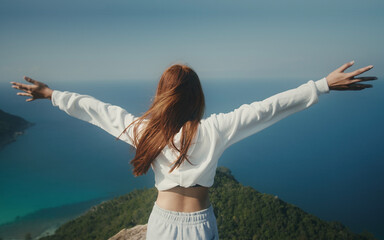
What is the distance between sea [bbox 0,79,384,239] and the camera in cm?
2455

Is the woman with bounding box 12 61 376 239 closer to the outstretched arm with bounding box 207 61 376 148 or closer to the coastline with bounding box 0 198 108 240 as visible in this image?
the outstretched arm with bounding box 207 61 376 148

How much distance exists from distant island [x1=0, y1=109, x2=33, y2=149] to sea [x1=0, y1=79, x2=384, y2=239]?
2.61 feet

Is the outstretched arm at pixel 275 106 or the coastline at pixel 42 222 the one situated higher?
the outstretched arm at pixel 275 106

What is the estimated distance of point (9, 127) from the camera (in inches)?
1180

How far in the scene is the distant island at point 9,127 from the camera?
93.0 feet

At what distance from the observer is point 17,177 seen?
2869 centimetres

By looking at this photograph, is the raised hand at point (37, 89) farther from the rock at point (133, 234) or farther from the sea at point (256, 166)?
the sea at point (256, 166)

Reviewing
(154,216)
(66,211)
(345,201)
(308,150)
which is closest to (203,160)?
(154,216)

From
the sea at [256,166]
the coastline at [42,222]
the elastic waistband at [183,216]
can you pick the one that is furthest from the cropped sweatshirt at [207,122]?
the coastline at [42,222]

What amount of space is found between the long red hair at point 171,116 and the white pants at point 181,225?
0.26 meters

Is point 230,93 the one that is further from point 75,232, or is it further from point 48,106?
Answer: point 75,232

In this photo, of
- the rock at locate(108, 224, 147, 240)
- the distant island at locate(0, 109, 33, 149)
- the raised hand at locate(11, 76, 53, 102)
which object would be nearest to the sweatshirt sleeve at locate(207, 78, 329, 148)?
the raised hand at locate(11, 76, 53, 102)

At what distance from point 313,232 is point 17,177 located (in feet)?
106

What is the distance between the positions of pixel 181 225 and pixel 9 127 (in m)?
35.4
